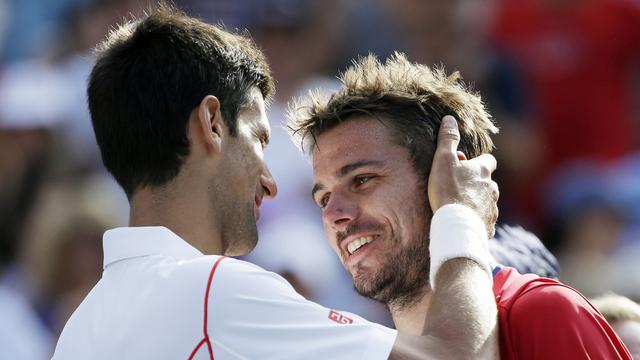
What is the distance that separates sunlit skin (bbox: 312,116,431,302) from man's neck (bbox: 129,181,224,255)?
561mm

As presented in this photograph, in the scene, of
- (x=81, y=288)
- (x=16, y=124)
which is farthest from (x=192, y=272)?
(x=16, y=124)

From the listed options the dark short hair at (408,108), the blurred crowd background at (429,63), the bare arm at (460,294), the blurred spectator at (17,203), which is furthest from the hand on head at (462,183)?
the blurred spectator at (17,203)

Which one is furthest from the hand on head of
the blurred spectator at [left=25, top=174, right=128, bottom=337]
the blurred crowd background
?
the blurred spectator at [left=25, top=174, right=128, bottom=337]

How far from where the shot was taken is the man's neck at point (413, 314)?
3.54 meters

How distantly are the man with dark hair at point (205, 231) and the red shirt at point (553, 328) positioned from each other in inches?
3.6

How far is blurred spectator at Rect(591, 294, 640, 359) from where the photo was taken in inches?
149

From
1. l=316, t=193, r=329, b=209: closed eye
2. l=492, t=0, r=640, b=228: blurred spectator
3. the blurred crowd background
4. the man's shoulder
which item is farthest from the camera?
l=492, t=0, r=640, b=228: blurred spectator

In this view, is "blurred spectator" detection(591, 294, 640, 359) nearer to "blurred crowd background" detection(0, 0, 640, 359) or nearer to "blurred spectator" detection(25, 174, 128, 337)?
"blurred crowd background" detection(0, 0, 640, 359)

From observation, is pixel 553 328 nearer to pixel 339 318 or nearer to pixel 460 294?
pixel 460 294

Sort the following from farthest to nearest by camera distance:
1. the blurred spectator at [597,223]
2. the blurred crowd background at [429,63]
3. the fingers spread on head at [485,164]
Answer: the blurred spectator at [597,223], the blurred crowd background at [429,63], the fingers spread on head at [485,164]

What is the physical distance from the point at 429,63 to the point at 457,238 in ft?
12.4

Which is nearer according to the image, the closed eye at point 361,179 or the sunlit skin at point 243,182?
the sunlit skin at point 243,182

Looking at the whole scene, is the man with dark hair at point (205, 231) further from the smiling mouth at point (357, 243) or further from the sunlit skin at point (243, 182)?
the smiling mouth at point (357, 243)

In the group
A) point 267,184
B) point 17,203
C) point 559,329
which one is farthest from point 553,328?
point 17,203
